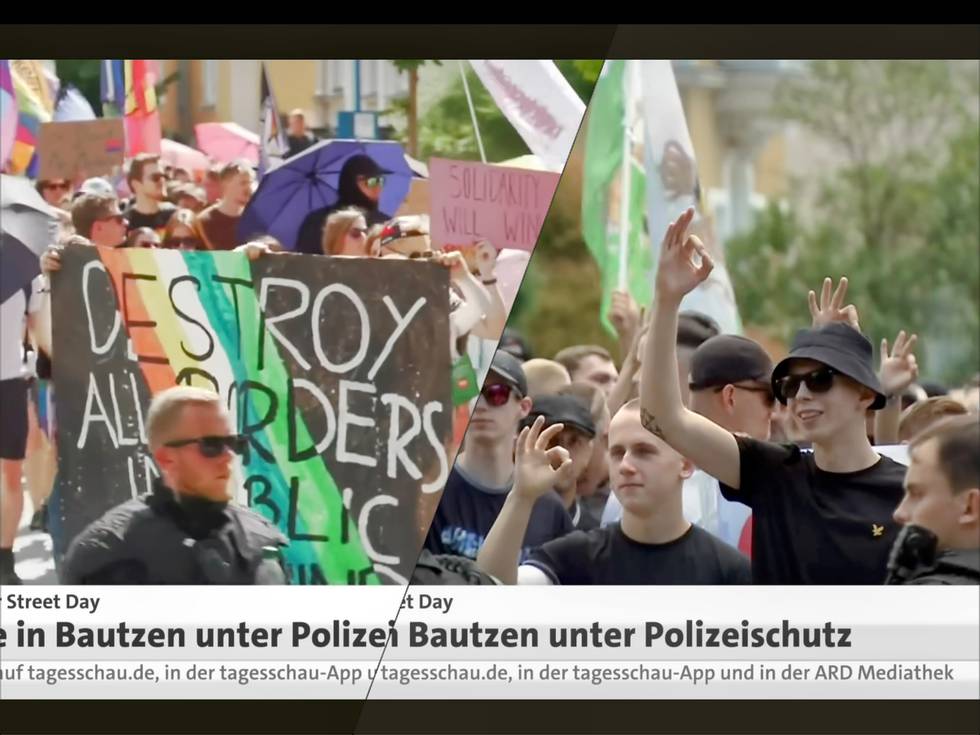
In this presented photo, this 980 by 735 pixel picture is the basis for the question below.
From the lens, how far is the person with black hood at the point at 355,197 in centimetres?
431

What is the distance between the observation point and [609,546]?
4.32 metres

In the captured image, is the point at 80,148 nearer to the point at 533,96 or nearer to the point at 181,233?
the point at 181,233

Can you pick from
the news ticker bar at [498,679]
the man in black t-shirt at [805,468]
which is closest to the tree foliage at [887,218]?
the man in black t-shirt at [805,468]

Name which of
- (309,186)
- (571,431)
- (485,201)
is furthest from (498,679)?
(309,186)

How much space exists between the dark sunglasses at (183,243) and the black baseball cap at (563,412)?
2.58ft

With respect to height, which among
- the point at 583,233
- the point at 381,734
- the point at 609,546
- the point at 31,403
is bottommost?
the point at 381,734

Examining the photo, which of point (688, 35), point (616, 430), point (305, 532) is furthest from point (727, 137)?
point (305, 532)

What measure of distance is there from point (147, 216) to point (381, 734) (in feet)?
3.97

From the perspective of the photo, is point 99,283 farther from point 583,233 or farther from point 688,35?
point 688,35

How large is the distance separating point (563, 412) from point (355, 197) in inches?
25.0

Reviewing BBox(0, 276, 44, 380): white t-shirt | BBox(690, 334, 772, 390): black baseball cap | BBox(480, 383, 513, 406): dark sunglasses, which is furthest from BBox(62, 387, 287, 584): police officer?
BBox(690, 334, 772, 390): black baseball cap

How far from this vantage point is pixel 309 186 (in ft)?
14.2

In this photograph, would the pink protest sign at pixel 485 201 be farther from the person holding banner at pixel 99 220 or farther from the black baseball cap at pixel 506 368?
the person holding banner at pixel 99 220

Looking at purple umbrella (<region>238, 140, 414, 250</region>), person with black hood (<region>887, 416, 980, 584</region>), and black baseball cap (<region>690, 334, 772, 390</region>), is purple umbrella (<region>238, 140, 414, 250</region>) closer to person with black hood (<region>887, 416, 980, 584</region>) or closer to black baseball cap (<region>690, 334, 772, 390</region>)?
black baseball cap (<region>690, 334, 772, 390</region>)
